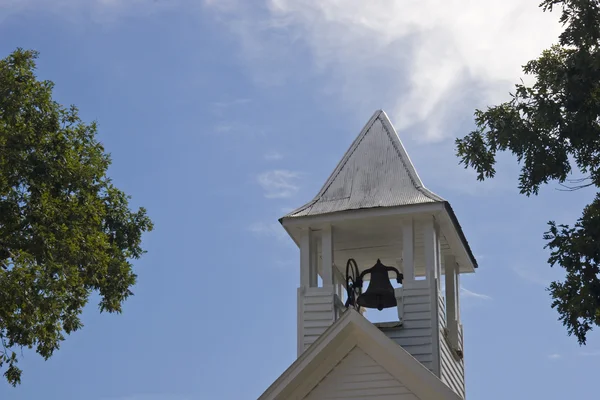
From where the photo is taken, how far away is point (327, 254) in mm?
19031

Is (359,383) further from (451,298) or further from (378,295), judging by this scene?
(451,298)

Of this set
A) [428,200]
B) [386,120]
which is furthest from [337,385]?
[386,120]

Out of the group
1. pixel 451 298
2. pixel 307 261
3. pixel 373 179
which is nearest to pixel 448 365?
pixel 451 298

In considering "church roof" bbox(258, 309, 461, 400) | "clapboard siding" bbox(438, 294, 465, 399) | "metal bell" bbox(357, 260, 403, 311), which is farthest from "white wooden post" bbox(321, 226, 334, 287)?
"church roof" bbox(258, 309, 461, 400)

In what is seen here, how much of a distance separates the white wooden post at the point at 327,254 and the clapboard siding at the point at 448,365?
2062mm

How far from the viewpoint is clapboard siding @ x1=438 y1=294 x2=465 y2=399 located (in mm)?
18062

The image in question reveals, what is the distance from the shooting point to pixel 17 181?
22.3m

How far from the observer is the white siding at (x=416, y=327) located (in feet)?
58.5

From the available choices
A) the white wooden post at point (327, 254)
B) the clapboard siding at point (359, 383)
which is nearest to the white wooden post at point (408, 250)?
the white wooden post at point (327, 254)

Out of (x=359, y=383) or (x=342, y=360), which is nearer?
(x=359, y=383)

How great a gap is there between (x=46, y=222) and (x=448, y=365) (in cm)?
919

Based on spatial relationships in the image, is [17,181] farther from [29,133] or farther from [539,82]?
[539,82]

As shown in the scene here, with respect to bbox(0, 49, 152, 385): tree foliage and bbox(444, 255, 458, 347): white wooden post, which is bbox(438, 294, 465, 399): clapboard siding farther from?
bbox(0, 49, 152, 385): tree foliage

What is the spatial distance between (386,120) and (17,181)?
8.09 m
